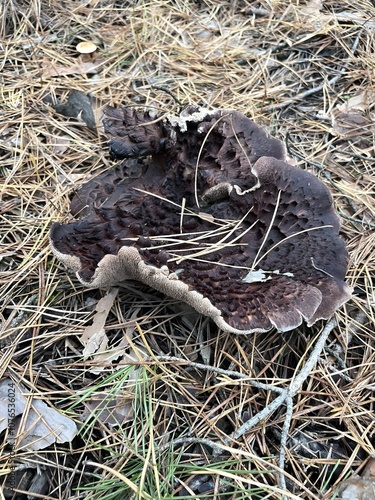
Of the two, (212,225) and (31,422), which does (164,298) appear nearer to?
(212,225)

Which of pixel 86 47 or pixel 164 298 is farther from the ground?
pixel 86 47

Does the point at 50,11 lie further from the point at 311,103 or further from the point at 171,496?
the point at 171,496

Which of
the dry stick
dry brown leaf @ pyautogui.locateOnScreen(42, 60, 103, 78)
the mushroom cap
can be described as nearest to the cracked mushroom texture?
the dry stick

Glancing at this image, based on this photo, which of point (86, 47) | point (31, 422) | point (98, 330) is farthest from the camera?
point (86, 47)

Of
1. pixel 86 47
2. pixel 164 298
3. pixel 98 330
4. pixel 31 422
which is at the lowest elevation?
pixel 31 422

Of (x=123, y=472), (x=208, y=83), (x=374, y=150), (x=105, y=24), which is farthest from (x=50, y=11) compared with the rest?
(x=123, y=472)

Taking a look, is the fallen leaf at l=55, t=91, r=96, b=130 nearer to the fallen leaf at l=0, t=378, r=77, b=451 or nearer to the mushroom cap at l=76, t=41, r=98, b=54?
the mushroom cap at l=76, t=41, r=98, b=54

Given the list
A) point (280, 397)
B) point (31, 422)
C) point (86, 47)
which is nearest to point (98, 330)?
point (31, 422)

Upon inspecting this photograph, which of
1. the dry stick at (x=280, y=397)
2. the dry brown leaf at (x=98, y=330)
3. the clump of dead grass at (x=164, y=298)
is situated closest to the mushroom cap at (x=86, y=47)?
the clump of dead grass at (x=164, y=298)
